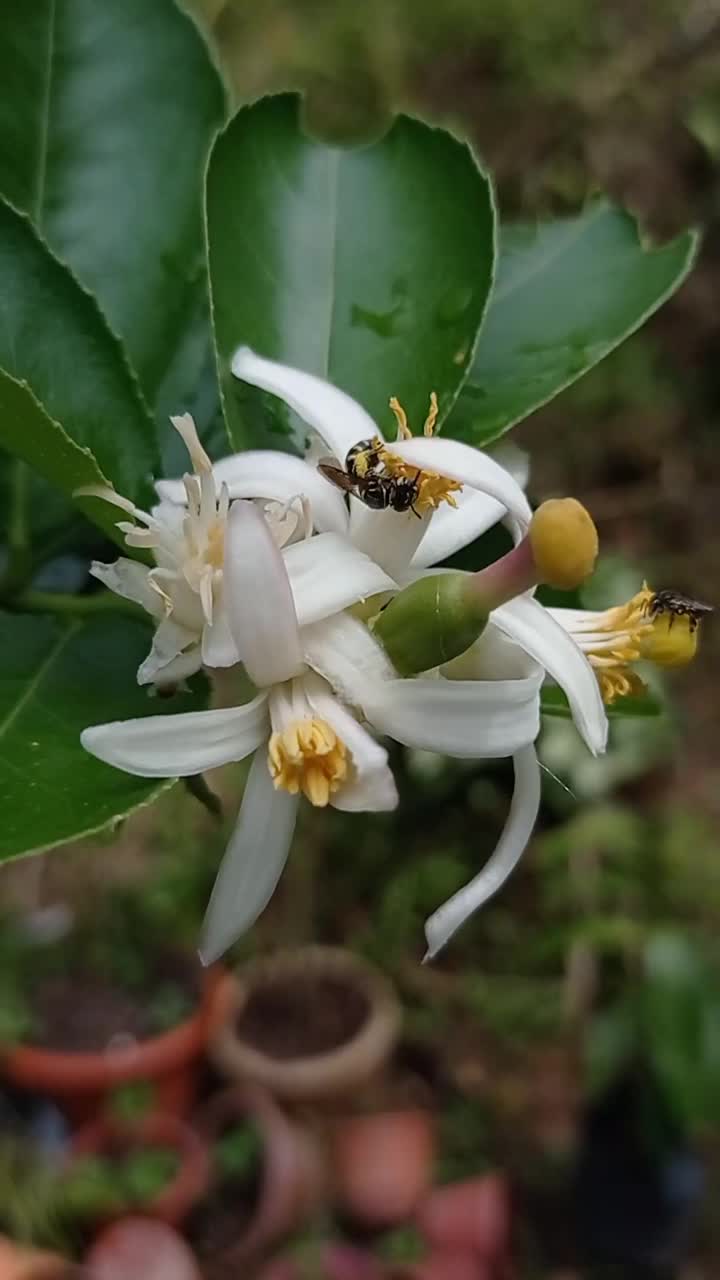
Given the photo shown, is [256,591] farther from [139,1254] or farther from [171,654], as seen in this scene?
[139,1254]

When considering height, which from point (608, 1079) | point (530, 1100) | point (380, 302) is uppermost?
point (380, 302)

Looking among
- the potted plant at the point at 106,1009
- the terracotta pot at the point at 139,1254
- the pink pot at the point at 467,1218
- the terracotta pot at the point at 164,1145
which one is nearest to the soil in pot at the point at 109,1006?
the potted plant at the point at 106,1009

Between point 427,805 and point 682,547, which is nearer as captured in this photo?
point 427,805

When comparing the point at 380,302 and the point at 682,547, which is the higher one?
the point at 380,302

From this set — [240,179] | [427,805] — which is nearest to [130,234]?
[240,179]

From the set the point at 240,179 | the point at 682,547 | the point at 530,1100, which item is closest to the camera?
the point at 240,179

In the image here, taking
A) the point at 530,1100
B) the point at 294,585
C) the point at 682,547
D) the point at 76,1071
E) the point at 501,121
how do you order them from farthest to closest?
the point at 682,547 → the point at 501,121 → the point at 530,1100 → the point at 76,1071 → the point at 294,585

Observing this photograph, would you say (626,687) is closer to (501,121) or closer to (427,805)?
(427,805)

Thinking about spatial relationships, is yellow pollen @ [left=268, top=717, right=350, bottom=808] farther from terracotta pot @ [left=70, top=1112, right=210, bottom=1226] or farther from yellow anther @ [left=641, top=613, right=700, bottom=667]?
terracotta pot @ [left=70, top=1112, right=210, bottom=1226]
